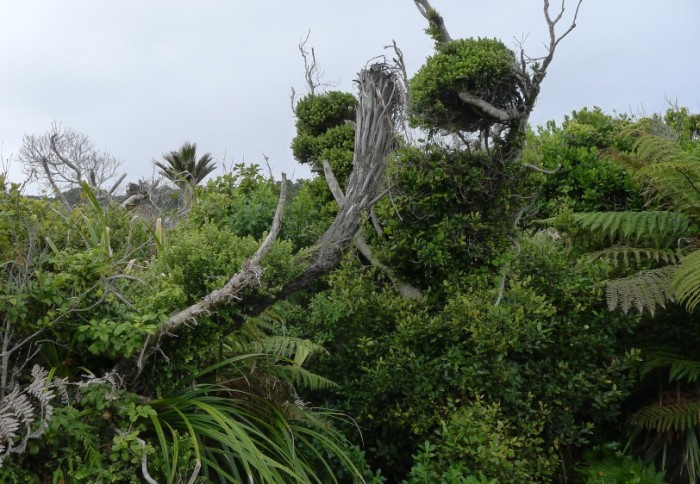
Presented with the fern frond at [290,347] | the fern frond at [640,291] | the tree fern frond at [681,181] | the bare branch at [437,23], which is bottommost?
the fern frond at [290,347]

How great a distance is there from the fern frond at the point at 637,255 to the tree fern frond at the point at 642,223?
0.33 ft

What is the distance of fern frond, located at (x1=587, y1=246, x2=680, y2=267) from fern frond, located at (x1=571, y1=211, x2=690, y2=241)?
101 millimetres

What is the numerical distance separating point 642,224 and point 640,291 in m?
0.81

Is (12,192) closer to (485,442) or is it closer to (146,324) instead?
(146,324)

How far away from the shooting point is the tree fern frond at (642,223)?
17.4ft

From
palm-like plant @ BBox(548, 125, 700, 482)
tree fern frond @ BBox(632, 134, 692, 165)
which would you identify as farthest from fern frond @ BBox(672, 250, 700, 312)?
tree fern frond @ BBox(632, 134, 692, 165)

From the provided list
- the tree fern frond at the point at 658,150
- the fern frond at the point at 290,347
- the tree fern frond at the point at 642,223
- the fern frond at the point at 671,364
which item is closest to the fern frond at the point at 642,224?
the tree fern frond at the point at 642,223

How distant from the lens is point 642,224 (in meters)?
5.29

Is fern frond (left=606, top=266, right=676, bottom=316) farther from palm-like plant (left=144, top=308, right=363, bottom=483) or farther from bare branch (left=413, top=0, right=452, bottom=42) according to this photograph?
bare branch (left=413, top=0, right=452, bottom=42)

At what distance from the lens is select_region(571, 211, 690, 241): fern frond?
5.29m

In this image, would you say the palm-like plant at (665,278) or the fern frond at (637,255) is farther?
the fern frond at (637,255)

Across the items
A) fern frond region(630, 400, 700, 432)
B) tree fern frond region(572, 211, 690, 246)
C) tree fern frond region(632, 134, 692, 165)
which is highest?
tree fern frond region(632, 134, 692, 165)

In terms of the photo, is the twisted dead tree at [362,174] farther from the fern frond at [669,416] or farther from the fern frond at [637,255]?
the fern frond at [669,416]

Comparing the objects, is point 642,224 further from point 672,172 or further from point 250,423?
point 250,423
